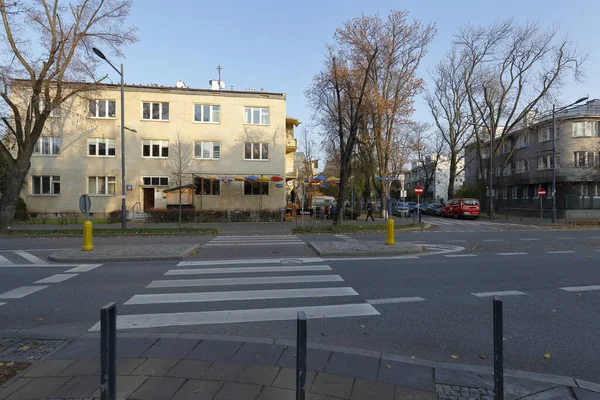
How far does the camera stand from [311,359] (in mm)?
3912

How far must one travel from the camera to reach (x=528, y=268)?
31.3 feet

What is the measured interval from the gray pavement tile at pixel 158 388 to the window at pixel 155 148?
2891 cm

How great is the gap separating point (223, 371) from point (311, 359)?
3.00 ft

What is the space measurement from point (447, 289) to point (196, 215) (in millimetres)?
20844

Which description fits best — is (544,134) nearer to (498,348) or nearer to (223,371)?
(498,348)

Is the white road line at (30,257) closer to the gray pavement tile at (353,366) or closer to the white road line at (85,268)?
the white road line at (85,268)

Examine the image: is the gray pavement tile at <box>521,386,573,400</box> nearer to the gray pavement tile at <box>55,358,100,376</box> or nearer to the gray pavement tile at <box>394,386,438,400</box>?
the gray pavement tile at <box>394,386,438,400</box>

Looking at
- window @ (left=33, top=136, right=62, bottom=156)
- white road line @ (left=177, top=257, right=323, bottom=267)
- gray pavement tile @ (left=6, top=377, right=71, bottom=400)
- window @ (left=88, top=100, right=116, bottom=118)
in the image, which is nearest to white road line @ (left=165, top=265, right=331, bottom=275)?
white road line @ (left=177, top=257, right=323, bottom=267)

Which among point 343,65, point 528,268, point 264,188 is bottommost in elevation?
point 528,268

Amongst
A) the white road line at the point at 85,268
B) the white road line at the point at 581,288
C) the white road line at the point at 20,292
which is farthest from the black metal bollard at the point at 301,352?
the white road line at the point at 85,268

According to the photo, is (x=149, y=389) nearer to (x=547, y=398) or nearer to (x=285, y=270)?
(x=547, y=398)

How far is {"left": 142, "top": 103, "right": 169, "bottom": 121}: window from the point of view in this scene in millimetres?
30062

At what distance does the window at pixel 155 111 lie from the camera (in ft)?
98.6

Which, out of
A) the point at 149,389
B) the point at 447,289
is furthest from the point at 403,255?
the point at 149,389
